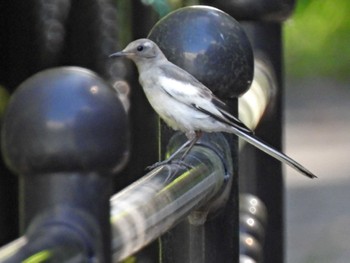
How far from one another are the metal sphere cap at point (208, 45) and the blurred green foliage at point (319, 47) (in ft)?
21.0

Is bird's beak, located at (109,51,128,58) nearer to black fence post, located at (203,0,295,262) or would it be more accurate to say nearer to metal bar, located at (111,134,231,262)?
black fence post, located at (203,0,295,262)

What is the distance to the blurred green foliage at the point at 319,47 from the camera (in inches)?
392

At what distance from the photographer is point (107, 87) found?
1.36 meters

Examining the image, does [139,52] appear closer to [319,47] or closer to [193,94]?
[193,94]

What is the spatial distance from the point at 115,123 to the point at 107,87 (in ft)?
0.14

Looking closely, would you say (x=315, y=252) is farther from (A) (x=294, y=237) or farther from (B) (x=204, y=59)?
(B) (x=204, y=59)

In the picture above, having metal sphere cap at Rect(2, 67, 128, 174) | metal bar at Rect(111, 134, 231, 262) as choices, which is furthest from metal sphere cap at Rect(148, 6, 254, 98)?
metal sphere cap at Rect(2, 67, 128, 174)

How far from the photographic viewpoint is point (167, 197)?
1828mm

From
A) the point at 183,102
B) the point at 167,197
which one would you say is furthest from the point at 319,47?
the point at 167,197

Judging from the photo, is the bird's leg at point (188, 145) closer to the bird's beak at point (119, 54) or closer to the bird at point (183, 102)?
the bird at point (183, 102)

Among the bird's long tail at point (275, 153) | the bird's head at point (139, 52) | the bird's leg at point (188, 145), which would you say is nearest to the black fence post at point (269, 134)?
the bird's head at point (139, 52)

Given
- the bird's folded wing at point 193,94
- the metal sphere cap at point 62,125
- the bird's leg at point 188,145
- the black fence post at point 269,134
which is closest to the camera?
the metal sphere cap at point 62,125

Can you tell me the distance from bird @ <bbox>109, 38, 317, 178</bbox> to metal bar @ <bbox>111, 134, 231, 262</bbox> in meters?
0.05

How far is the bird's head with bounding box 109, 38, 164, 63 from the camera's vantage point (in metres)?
2.80
